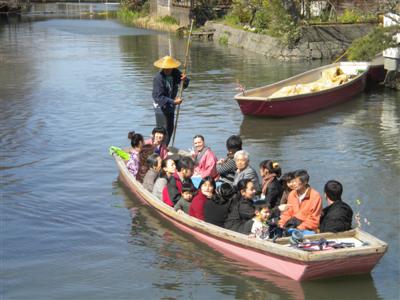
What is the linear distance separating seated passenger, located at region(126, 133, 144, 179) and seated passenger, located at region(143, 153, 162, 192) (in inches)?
26.5

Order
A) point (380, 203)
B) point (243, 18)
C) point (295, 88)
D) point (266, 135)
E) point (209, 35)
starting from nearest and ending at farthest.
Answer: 1. point (380, 203)
2. point (266, 135)
3. point (295, 88)
4. point (243, 18)
5. point (209, 35)

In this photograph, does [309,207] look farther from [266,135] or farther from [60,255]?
[266,135]

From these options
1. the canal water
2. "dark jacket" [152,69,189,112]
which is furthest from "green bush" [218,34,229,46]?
"dark jacket" [152,69,189,112]

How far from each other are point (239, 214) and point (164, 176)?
213 cm

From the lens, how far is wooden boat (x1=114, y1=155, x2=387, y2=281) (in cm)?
800

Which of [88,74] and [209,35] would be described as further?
[209,35]

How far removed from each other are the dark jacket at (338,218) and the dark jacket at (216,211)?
129 centimetres

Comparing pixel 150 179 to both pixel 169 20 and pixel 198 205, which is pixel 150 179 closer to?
pixel 198 205

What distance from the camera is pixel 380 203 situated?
11.4 meters

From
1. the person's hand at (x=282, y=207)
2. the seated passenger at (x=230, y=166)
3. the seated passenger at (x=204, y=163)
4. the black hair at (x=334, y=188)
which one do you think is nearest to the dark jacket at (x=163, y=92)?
the seated passenger at (x=204, y=163)

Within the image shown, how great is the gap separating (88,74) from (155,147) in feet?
51.3

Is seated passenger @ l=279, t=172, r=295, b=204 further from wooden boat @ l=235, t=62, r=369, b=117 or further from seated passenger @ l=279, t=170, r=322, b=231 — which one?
wooden boat @ l=235, t=62, r=369, b=117

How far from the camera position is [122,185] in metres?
12.9

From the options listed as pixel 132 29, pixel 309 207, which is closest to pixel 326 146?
pixel 309 207
